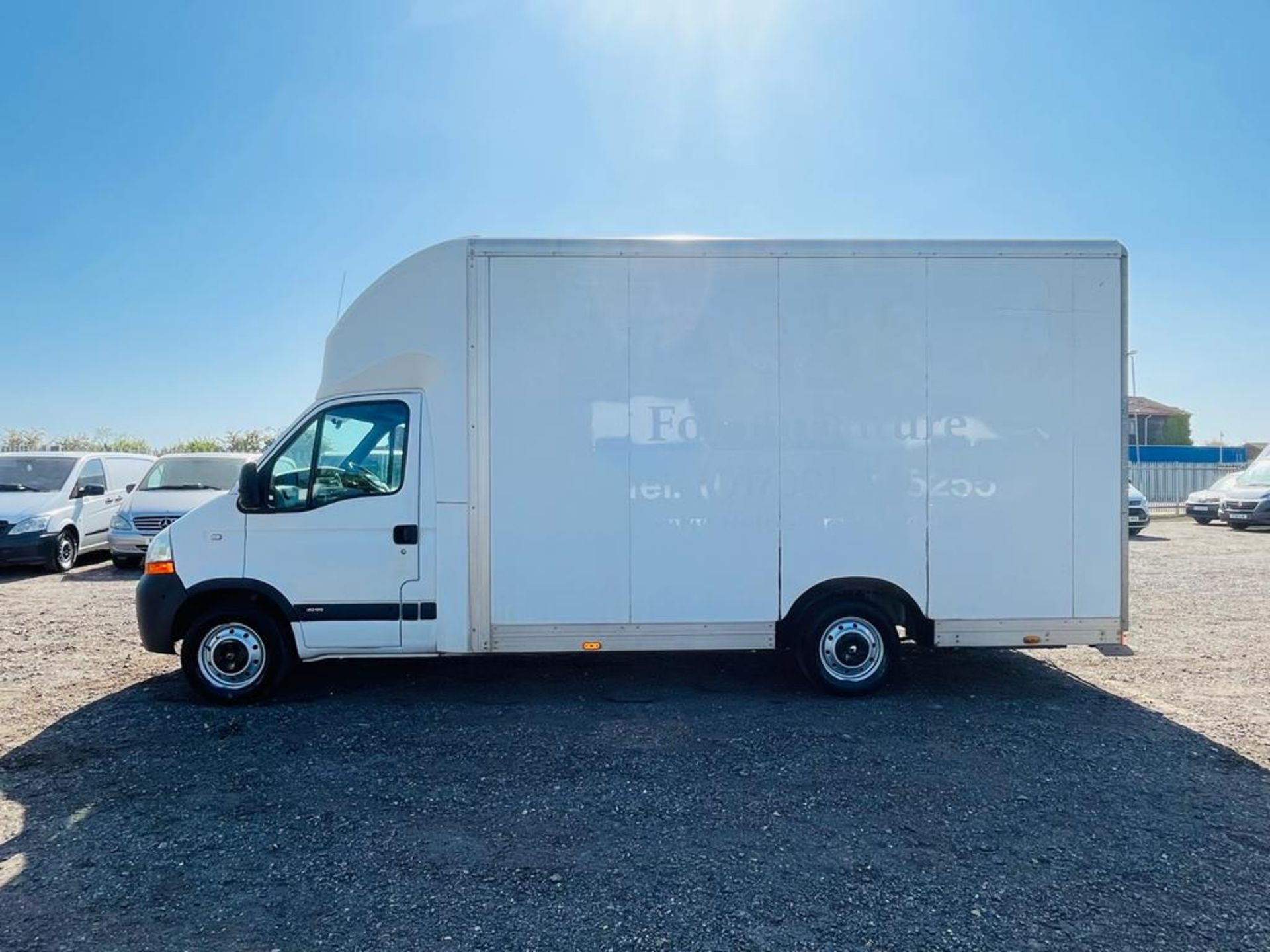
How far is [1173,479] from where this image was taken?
2553cm

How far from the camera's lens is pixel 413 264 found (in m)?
5.22

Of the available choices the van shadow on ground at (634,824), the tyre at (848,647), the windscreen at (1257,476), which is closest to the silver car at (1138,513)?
the windscreen at (1257,476)

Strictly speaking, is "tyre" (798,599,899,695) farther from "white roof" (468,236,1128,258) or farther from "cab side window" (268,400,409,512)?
"cab side window" (268,400,409,512)

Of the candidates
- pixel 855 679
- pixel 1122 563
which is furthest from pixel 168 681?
pixel 1122 563

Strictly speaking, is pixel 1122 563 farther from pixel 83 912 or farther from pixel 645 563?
pixel 83 912

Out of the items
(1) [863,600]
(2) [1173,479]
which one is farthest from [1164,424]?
(1) [863,600]

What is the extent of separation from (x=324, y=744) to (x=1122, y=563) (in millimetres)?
5525

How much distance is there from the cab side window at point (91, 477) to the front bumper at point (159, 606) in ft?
28.2

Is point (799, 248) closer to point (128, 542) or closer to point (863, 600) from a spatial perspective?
point (863, 600)

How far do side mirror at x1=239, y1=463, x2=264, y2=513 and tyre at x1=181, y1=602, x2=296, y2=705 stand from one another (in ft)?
2.29

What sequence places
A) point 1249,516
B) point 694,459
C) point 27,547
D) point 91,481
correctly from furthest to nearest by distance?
point 1249,516, point 91,481, point 27,547, point 694,459

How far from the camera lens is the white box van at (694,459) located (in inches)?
204

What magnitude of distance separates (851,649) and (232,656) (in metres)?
4.44

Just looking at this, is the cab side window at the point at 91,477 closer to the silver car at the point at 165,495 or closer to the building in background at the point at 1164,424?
the silver car at the point at 165,495
